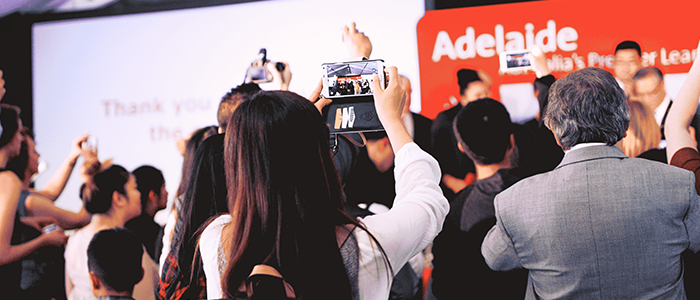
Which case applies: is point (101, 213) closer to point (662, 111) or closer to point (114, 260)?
point (114, 260)

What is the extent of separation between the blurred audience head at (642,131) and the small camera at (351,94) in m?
1.83

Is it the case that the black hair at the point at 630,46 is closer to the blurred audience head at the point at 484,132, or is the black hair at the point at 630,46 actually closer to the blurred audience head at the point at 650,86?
the blurred audience head at the point at 650,86

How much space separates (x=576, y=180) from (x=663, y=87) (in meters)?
1.61

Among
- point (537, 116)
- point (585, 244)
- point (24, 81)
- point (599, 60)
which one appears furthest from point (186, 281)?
point (24, 81)

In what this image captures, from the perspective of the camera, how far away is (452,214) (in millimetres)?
2158

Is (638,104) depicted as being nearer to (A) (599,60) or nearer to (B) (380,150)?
(A) (599,60)

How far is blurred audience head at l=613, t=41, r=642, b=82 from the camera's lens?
2.56 m

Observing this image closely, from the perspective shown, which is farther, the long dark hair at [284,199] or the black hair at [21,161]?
the black hair at [21,161]

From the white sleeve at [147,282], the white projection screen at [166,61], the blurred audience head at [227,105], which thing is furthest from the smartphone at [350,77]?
the white sleeve at [147,282]

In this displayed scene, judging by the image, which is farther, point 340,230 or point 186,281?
point 186,281

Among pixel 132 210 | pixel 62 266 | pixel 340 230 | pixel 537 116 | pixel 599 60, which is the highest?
pixel 599 60

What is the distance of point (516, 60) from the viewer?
2.56m

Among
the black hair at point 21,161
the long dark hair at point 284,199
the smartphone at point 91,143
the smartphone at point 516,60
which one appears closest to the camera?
the long dark hair at point 284,199

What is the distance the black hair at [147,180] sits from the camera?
10.1 feet
